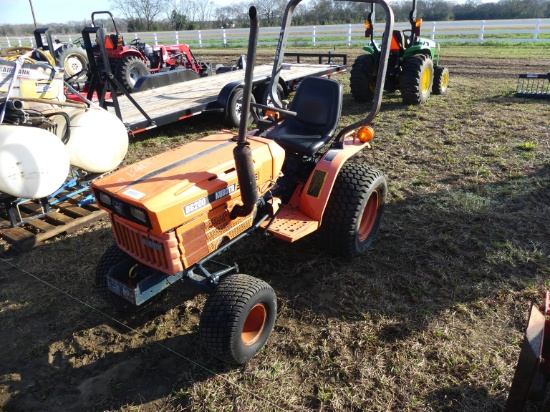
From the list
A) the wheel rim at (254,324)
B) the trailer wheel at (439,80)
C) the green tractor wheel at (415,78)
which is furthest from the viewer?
the trailer wheel at (439,80)

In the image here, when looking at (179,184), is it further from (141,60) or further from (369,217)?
(141,60)

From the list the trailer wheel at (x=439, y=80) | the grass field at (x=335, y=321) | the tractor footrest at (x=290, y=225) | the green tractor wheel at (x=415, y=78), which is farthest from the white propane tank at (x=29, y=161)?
the trailer wheel at (x=439, y=80)

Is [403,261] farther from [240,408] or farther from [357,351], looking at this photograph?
[240,408]

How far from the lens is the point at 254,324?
2.81 m

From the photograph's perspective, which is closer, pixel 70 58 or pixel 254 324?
pixel 254 324

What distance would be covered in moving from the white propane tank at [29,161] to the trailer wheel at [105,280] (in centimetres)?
127

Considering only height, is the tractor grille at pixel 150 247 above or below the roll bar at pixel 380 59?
below

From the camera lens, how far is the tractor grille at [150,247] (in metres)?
2.52

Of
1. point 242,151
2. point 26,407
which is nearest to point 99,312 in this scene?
point 26,407

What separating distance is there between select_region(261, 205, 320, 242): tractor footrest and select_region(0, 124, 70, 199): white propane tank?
80.8 inches

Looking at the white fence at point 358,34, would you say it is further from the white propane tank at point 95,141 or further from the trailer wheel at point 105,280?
the trailer wheel at point 105,280

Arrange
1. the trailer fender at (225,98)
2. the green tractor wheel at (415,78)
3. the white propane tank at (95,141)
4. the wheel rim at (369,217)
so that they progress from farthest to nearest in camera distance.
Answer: the green tractor wheel at (415,78)
the trailer fender at (225,98)
the white propane tank at (95,141)
the wheel rim at (369,217)

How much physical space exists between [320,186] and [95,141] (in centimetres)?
254

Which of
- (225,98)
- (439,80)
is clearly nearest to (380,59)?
(225,98)
